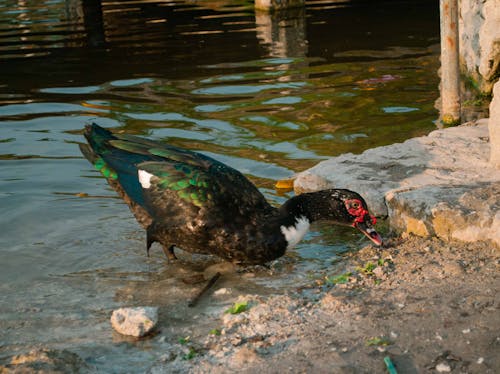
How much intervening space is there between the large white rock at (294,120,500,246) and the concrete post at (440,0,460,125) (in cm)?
57

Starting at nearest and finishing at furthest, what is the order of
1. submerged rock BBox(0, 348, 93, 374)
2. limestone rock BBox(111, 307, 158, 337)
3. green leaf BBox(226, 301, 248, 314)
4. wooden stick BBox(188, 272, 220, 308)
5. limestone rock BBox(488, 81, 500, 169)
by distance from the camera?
submerged rock BBox(0, 348, 93, 374) < limestone rock BBox(111, 307, 158, 337) < green leaf BBox(226, 301, 248, 314) < wooden stick BBox(188, 272, 220, 308) < limestone rock BBox(488, 81, 500, 169)

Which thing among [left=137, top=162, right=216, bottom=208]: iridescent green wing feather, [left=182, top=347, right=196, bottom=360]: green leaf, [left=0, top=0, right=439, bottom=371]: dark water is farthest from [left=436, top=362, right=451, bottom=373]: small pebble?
[left=137, top=162, right=216, bottom=208]: iridescent green wing feather

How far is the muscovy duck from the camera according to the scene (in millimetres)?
5613

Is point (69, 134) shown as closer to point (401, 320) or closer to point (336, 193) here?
point (336, 193)

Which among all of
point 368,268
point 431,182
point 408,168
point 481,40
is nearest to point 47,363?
point 368,268

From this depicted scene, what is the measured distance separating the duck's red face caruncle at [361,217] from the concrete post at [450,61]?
314 cm

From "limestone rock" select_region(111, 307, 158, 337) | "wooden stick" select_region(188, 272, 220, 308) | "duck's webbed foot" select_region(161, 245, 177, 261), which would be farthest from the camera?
"duck's webbed foot" select_region(161, 245, 177, 261)

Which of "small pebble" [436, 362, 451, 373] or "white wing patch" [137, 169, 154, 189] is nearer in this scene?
"small pebble" [436, 362, 451, 373]

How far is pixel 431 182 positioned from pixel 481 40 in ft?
13.5

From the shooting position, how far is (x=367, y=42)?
1423 centimetres

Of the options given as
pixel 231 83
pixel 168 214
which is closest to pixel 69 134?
pixel 231 83

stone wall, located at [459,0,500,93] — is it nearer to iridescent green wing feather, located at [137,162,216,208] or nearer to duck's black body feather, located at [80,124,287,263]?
duck's black body feather, located at [80,124,287,263]

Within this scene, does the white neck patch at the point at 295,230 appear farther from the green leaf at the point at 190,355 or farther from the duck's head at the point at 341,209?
the green leaf at the point at 190,355

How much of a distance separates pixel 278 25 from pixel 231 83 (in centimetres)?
543
